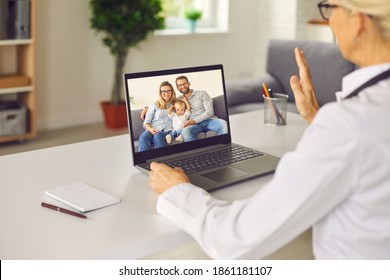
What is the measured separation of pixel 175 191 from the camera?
156 centimetres

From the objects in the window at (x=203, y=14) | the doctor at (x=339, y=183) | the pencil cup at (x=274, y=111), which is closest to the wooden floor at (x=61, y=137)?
the window at (x=203, y=14)

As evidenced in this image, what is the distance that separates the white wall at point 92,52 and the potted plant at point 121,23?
0.23 m

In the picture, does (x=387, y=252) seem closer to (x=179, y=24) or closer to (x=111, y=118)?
(x=111, y=118)

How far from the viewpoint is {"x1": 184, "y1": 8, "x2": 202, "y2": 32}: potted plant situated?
598 cm

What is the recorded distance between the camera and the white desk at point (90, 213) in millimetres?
1397

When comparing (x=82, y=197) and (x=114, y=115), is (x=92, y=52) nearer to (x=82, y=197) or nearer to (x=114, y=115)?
(x=114, y=115)

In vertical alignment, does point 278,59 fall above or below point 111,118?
above

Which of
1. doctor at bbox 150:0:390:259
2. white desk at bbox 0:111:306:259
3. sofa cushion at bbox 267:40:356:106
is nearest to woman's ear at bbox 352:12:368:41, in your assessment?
doctor at bbox 150:0:390:259

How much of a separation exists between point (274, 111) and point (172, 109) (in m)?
0.69

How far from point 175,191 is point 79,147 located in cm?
66

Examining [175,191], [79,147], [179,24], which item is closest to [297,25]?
[179,24]

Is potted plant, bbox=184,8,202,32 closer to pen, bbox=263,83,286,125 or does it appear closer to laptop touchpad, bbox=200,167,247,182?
pen, bbox=263,83,286,125

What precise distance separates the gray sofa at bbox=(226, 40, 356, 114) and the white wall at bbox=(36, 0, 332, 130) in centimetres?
145

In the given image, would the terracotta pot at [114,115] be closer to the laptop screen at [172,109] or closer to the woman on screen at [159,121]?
the laptop screen at [172,109]
